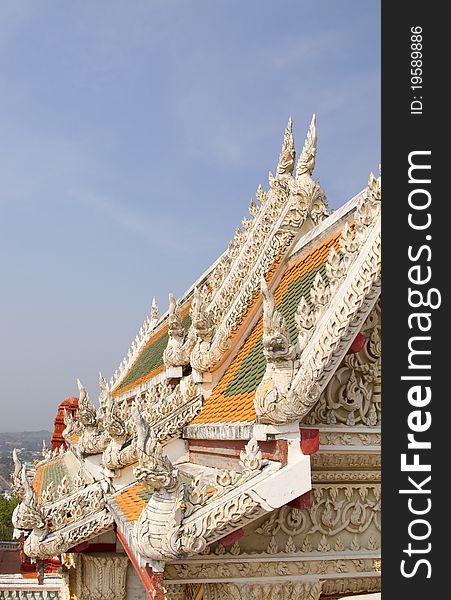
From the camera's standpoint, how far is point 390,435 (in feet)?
10.9

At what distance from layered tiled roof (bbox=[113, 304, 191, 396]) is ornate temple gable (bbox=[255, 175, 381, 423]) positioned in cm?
589

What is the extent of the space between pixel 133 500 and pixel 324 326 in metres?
2.34

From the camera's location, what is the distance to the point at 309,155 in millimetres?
7289

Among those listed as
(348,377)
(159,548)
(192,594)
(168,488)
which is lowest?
(192,594)

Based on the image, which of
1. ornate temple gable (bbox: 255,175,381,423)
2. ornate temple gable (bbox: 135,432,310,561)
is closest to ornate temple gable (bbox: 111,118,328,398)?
ornate temple gable (bbox: 255,175,381,423)

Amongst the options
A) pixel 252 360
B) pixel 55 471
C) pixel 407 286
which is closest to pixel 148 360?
pixel 55 471

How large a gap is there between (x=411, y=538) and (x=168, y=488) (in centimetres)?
145

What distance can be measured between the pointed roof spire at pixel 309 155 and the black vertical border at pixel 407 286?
156 inches

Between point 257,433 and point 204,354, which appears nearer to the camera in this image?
point 257,433

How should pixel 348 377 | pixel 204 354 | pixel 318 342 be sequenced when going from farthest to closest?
pixel 204 354 → pixel 348 377 → pixel 318 342

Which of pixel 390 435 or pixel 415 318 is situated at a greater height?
pixel 415 318

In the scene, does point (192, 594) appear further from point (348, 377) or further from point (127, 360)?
point (127, 360)

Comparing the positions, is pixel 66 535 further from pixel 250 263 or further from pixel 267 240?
pixel 267 240

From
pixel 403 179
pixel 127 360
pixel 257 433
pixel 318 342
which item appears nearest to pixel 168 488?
pixel 257 433
